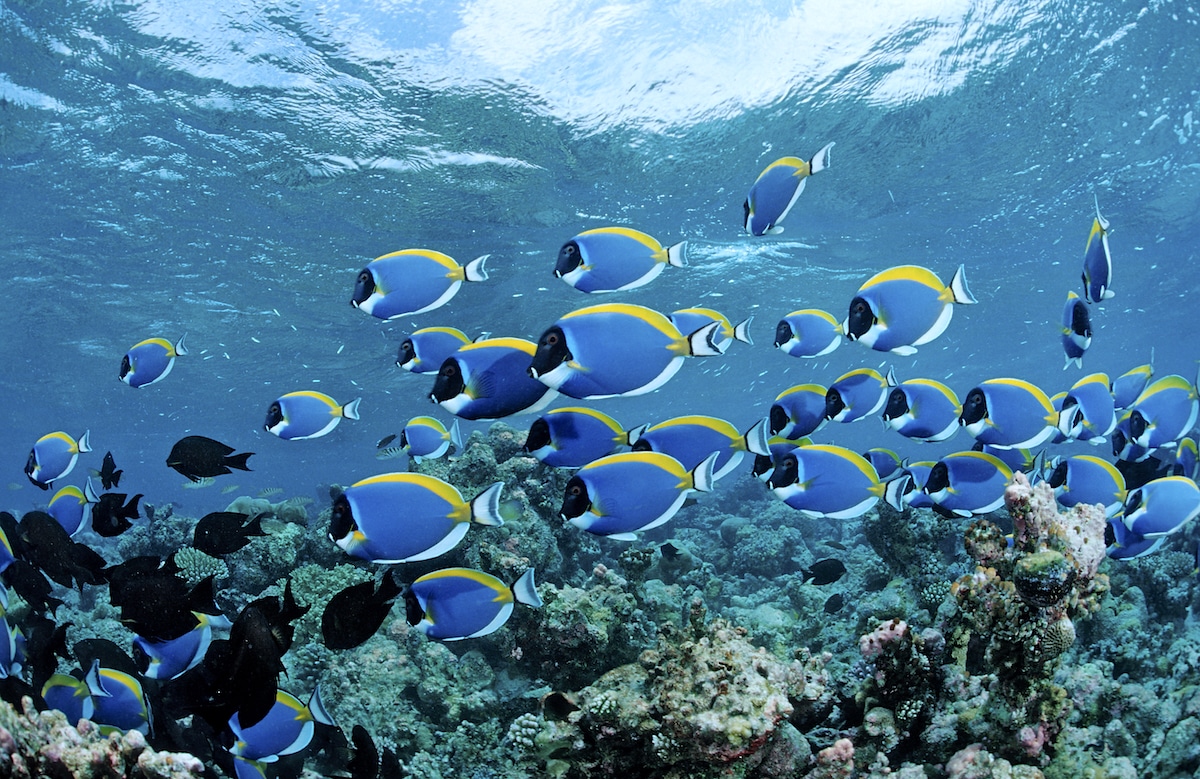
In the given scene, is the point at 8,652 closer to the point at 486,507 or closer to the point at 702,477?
the point at 486,507

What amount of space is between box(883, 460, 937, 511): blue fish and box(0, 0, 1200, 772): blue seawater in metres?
5.93

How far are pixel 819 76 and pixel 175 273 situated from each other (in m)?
19.9

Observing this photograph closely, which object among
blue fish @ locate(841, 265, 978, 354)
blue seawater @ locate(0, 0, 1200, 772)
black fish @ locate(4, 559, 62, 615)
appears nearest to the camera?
blue fish @ locate(841, 265, 978, 354)

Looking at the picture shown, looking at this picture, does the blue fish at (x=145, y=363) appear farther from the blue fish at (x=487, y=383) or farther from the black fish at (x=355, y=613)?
the blue fish at (x=487, y=383)

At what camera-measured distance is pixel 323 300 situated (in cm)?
2231

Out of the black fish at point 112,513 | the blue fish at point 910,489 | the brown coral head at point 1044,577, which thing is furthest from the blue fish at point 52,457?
the brown coral head at point 1044,577

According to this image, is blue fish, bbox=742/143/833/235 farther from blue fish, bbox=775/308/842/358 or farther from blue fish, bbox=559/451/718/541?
blue fish, bbox=559/451/718/541

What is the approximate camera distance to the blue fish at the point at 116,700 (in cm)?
333

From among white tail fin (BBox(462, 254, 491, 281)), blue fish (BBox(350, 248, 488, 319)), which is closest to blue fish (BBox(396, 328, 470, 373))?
blue fish (BBox(350, 248, 488, 319))

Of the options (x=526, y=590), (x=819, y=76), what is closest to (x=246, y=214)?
(x=819, y=76)

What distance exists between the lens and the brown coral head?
2.72 m

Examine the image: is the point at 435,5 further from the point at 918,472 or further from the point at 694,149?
the point at 918,472

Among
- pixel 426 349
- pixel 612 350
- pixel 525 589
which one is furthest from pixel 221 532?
pixel 612 350

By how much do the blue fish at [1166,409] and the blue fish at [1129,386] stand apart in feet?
1.84
